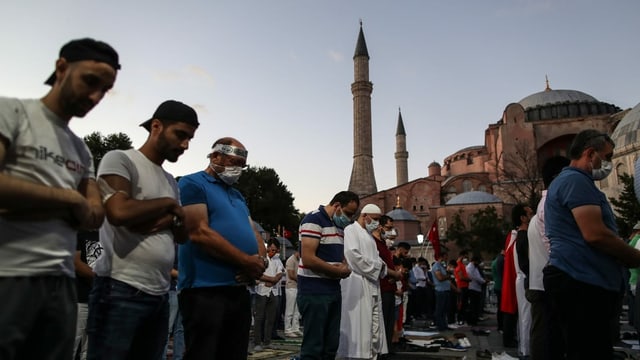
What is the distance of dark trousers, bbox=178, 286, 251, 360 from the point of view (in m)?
2.99

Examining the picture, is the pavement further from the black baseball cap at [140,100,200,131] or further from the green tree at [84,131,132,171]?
the green tree at [84,131,132,171]

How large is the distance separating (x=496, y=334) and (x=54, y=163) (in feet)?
34.3

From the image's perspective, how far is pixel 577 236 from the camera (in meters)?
3.28

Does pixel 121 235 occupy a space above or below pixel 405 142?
below

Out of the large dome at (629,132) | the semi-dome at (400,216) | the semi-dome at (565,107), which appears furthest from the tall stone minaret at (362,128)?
the large dome at (629,132)

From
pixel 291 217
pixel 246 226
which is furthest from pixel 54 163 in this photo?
pixel 291 217

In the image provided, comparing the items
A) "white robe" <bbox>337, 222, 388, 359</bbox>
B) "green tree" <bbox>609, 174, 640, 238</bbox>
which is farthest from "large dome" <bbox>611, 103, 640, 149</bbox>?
"white robe" <bbox>337, 222, 388, 359</bbox>

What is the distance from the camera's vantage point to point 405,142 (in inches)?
3366

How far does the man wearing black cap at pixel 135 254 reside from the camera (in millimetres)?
2393

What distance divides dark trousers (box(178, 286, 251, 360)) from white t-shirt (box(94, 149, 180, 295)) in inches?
18.6

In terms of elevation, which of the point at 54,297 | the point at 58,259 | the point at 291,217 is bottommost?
the point at 54,297

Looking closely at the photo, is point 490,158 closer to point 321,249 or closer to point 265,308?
point 265,308

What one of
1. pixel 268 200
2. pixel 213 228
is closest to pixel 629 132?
pixel 268 200

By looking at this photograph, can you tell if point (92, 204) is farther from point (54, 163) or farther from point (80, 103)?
point (80, 103)
